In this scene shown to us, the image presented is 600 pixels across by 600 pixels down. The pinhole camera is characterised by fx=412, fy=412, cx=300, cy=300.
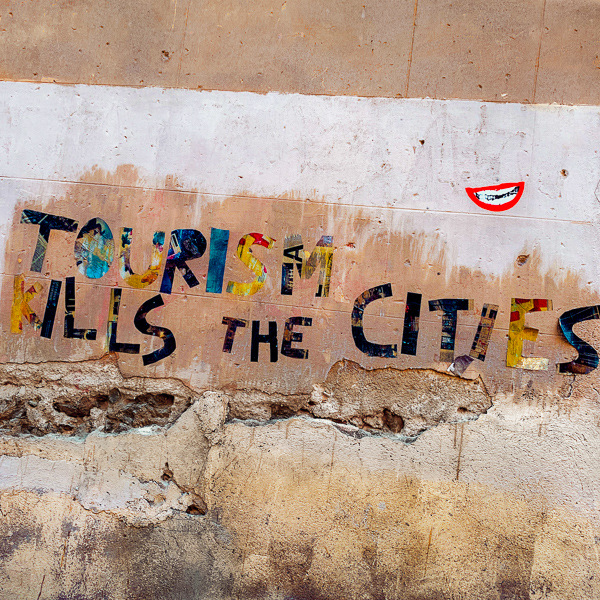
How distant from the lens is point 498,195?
4438 mm

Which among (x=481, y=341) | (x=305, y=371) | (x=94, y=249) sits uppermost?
(x=94, y=249)

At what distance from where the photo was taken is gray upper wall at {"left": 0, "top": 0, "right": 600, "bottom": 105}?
4449mm

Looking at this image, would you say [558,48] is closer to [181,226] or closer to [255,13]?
[255,13]

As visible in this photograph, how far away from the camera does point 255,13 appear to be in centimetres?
465

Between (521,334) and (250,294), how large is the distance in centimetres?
294

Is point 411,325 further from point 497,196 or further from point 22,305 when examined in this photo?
point 22,305

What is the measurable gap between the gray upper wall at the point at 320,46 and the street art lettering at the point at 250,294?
1360 millimetres

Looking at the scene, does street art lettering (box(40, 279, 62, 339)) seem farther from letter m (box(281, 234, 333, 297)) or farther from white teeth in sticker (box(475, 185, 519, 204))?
white teeth in sticker (box(475, 185, 519, 204))

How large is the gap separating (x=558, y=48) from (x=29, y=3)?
19.6 feet

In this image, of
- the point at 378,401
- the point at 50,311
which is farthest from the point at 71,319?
the point at 378,401

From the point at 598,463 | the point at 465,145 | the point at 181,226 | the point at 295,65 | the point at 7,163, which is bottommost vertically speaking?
the point at 598,463

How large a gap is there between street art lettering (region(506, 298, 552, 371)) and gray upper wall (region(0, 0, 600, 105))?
2188mm

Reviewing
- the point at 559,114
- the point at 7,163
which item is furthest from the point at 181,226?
the point at 559,114

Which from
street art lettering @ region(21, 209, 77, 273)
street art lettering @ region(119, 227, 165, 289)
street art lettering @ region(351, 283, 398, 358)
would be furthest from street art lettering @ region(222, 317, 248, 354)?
street art lettering @ region(21, 209, 77, 273)
